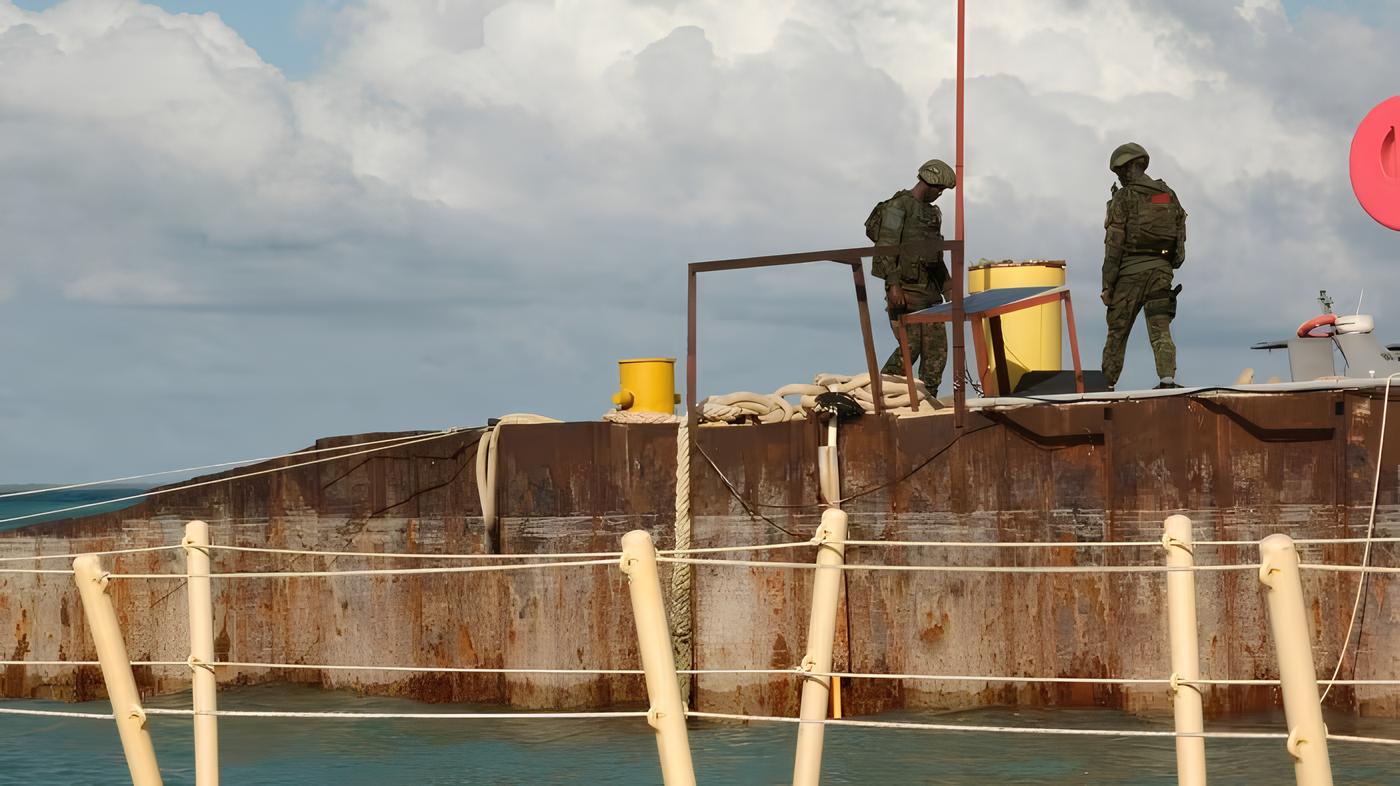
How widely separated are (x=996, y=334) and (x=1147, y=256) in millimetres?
1540

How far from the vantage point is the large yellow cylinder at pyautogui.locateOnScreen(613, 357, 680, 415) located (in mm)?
12523

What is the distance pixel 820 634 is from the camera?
5.83 meters

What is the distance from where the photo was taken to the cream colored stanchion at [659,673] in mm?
5238

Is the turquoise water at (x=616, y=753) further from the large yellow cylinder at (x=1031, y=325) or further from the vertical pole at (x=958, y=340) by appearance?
the large yellow cylinder at (x=1031, y=325)

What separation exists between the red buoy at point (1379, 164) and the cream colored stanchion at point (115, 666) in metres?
8.93

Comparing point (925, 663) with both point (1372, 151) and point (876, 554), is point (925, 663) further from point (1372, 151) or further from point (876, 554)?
point (1372, 151)

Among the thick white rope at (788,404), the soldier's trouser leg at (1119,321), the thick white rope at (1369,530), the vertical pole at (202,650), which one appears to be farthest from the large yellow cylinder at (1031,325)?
the vertical pole at (202,650)

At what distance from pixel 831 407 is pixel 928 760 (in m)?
2.63

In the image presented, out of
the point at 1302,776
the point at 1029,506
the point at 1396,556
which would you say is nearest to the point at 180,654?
the point at 1029,506

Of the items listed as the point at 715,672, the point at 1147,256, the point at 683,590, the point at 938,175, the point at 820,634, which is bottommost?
the point at 715,672

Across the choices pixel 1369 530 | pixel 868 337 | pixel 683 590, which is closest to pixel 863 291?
pixel 868 337

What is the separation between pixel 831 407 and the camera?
11062 mm

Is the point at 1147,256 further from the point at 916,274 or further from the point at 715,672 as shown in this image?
the point at 715,672

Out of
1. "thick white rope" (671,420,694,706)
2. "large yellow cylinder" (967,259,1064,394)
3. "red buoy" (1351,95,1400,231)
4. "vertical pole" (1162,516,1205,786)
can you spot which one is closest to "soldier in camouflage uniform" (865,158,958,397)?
"large yellow cylinder" (967,259,1064,394)
